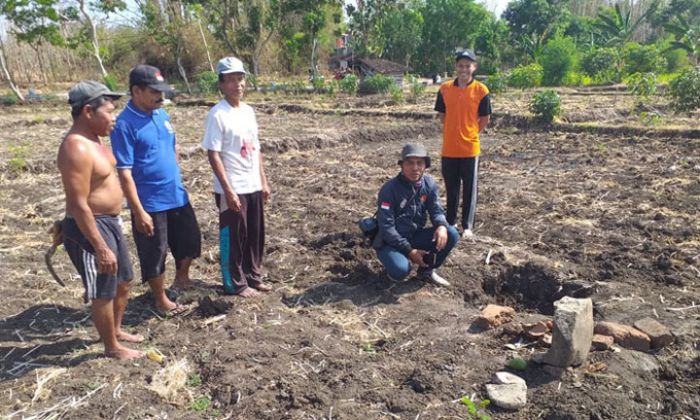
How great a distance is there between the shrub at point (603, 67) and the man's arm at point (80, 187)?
28206 mm

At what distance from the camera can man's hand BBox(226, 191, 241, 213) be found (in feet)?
13.0

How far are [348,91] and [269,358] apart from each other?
20.9m

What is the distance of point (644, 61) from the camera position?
26516 mm

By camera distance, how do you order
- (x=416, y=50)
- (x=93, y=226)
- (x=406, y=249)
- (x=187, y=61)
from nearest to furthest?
1. (x=93, y=226)
2. (x=406, y=249)
3. (x=187, y=61)
4. (x=416, y=50)

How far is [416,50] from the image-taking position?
37812 millimetres

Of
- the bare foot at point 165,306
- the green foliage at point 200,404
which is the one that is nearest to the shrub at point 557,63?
the bare foot at point 165,306

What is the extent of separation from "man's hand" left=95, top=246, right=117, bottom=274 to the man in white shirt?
1.08 meters

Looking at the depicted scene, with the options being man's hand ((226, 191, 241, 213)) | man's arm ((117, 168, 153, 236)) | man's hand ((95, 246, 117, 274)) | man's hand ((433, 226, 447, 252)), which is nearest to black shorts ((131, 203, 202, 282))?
man's arm ((117, 168, 153, 236))

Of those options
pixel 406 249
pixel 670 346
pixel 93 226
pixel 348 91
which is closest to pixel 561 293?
pixel 670 346

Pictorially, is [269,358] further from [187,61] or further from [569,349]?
[187,61]


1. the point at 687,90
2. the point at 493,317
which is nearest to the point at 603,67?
the point at 687,90

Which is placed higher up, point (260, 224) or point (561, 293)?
point (260, 224)

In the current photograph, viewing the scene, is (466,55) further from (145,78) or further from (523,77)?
(523,77)

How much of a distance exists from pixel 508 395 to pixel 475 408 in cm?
21
